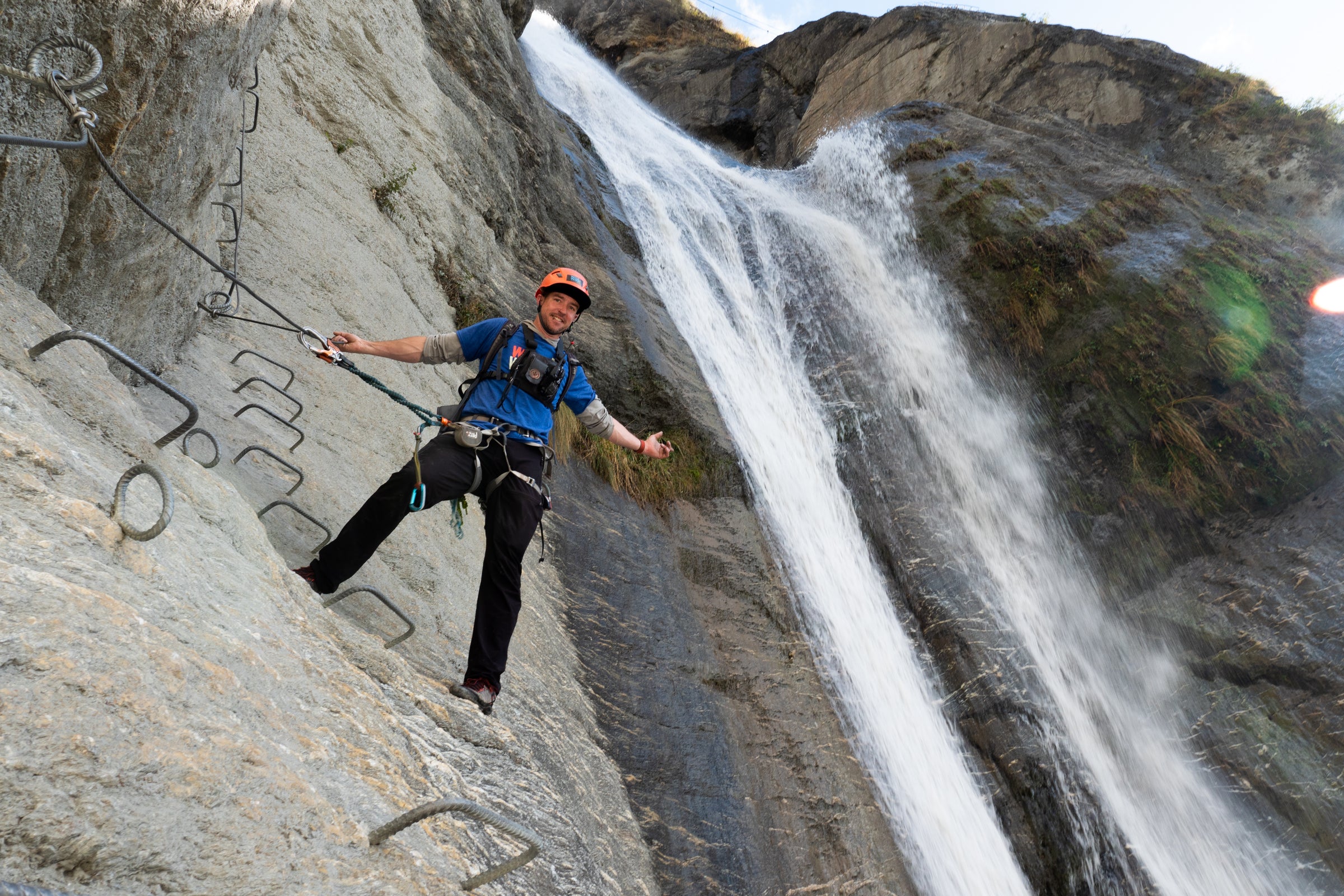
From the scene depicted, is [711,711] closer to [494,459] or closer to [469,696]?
[469,696]

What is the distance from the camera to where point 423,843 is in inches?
85.3

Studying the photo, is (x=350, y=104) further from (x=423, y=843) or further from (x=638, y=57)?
(x=638, y=57)

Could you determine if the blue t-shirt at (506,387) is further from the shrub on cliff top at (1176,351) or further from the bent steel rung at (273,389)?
the shrub on cliff top at (1176,351)

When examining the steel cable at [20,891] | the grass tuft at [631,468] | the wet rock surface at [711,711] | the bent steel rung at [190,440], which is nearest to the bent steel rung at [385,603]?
the bent steel rung at [190,440]

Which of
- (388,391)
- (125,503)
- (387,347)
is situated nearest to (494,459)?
(388,391)

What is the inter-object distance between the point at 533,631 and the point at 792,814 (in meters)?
2.55

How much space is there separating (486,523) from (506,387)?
70cm

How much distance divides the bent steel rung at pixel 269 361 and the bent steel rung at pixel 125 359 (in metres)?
2.24

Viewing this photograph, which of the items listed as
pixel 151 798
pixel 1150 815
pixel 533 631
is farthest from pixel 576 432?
pixel 1150 815

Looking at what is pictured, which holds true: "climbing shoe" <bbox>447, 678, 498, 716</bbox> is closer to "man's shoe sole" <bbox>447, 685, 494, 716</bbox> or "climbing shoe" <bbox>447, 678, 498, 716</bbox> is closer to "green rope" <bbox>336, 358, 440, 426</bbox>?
"man's shoe sole" <bbox>447, 685, 494, 716</bbox>

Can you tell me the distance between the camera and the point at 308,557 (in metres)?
3.71

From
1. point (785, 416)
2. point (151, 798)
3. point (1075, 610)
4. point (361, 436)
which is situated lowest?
point (151, 798)

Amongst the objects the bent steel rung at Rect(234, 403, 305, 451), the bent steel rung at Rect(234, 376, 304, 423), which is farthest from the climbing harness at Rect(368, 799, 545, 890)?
the bent steel rung at Rect(234, 376, 304, 423)

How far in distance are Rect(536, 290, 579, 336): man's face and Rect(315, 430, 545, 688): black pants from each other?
2.16 ft
